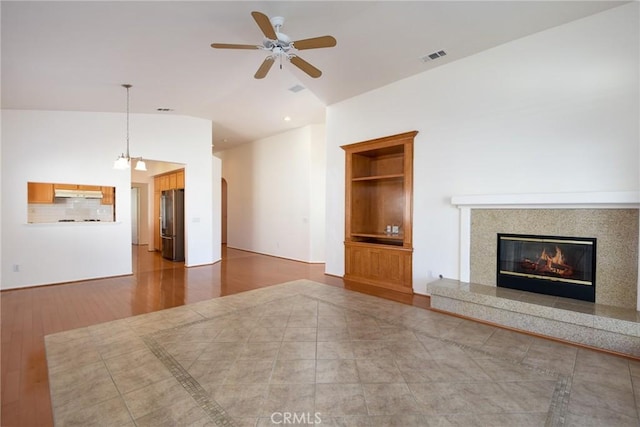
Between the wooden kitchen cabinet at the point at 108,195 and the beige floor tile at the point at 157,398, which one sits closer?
the beige floor tile at the point at 157,398

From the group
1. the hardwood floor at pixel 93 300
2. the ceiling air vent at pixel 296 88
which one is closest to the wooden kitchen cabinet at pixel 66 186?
the hardwood floor at pixel 93 300

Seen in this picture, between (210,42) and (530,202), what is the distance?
14.2 ft

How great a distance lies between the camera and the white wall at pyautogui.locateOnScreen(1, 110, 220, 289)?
4996 mm

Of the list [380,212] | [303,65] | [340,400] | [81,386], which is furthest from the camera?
[380,212]

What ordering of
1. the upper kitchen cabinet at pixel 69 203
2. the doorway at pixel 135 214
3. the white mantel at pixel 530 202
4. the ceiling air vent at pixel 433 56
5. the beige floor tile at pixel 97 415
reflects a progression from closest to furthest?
the beige floor tile at pixel 97 415 < the white mantel at pixel 530 202 < the ceiling air vent at pixel 433 56 < the upper kitchen cabinet at pixel 69 203 < the doorway at pixel 135 214

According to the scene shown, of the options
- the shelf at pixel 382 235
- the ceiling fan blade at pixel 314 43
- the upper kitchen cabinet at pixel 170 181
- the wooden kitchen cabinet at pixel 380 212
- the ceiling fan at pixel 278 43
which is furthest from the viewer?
the upper kitchen cabinet at pixel 170 181

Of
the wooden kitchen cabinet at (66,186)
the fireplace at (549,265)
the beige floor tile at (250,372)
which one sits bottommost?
the beige floor tile at (250,372)

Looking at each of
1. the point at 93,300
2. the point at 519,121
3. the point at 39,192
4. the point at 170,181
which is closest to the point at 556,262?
the point at 519,121

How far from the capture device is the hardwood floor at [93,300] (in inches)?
88.5

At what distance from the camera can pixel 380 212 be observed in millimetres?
5773

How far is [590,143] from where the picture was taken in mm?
3254

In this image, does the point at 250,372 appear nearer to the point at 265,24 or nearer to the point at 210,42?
the point at 265,24

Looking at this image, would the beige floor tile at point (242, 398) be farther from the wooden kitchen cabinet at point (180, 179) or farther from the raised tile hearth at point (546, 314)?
the wooden kitchen cabinet at point (180, 179)

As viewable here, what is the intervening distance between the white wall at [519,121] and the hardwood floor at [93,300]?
67.6 inches
